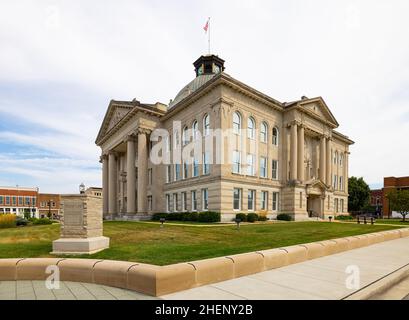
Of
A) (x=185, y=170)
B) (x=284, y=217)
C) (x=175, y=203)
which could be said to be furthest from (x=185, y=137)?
(x=284, y=217)

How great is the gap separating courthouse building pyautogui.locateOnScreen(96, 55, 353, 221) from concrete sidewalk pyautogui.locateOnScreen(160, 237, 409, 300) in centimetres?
1992

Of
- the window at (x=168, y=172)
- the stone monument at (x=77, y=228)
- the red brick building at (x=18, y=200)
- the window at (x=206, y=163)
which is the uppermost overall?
the window at (x=206, y=163)

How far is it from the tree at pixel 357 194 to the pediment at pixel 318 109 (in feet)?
120

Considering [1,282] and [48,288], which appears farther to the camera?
[1,282]

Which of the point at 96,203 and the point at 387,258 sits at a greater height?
the point at 96,203

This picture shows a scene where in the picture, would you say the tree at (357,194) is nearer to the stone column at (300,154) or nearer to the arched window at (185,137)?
the stone column at (300,154)

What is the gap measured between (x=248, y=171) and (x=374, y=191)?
85.9 meters

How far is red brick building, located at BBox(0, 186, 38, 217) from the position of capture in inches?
3738

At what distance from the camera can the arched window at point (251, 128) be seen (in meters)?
33.2

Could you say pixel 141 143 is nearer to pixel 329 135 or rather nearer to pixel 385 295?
pixel 329 135

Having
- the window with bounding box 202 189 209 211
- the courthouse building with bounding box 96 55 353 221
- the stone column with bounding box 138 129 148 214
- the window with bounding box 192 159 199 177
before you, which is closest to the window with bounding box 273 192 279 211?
the courthouse building with bounding box 96 55 353 221

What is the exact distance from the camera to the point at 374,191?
323 ft

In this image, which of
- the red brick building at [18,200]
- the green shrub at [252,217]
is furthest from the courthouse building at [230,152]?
the red brick building at [18,200]
